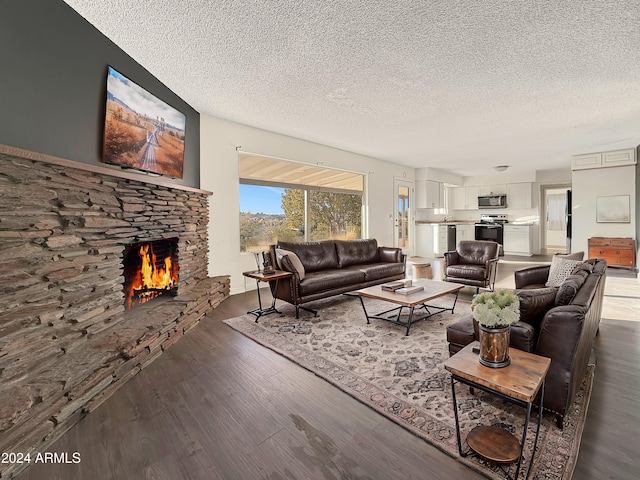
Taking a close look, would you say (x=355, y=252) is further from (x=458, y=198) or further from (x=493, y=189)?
(x=493, y=189)

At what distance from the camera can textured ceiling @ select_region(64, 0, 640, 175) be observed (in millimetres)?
2252

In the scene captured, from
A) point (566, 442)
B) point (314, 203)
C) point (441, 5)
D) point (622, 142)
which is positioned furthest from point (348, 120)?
point (622, 142)

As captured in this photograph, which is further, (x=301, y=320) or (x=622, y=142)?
(x=622, y=142)

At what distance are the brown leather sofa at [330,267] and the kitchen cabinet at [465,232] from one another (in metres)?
5.93

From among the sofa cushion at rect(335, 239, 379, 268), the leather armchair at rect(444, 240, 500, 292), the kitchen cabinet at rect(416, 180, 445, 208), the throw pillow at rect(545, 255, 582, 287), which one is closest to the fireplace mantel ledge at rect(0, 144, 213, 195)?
the sofa cushion at rect(335, 239, 379, 268)

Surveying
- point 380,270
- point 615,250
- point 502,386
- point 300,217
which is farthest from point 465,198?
point 502,386

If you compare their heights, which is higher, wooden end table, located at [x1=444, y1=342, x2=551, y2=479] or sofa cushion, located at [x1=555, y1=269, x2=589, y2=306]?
sofa cushion, located at [x1=555, y1=269, x2=589, y2=306]

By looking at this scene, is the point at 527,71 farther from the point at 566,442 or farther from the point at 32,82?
the point at 32,82

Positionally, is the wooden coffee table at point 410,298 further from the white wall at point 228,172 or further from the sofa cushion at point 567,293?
the white wall at point 228,172

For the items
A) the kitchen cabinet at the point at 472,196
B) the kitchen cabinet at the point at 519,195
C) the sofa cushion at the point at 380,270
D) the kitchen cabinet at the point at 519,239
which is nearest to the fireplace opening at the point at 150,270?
the sofa cushion at the point at 380,270

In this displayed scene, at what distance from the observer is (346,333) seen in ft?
10.2

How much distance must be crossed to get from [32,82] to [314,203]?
15.3ft

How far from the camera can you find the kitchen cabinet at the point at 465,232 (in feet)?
33.4

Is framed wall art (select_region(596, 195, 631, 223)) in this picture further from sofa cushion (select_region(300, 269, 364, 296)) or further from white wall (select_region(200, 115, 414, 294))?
white wall (select_region(200, 115, 414, 294))
